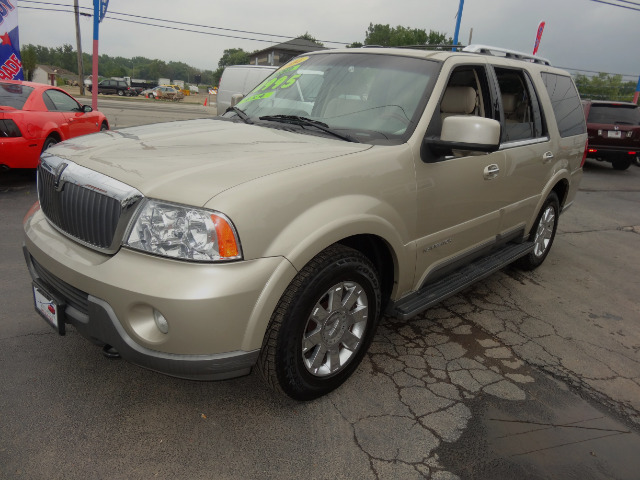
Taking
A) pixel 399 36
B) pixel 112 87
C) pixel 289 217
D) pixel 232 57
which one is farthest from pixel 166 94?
pixel 232 57

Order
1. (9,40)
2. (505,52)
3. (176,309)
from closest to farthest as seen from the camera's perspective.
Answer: (176,309) < (505,52) < (9,40)

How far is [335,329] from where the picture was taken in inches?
101

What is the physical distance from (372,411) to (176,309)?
4.09 feet

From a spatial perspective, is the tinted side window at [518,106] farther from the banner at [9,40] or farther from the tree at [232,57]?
the tree at [232,57]

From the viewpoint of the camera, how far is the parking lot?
2176 mm

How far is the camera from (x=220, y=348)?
6.66 ft

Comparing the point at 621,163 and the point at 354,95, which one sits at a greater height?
the point at 354,95

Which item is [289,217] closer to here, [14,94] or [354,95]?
[354,95]

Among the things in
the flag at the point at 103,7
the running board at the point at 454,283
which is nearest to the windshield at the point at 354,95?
the running board at the point at 454,283

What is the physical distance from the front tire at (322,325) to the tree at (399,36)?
75406 millimetres

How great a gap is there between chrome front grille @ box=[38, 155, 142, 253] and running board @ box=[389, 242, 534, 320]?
5.29ft

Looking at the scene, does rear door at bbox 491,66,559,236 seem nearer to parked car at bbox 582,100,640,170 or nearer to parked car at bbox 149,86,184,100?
parked car at bbox 582,100,640,170

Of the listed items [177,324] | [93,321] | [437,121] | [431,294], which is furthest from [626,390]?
[93,321]

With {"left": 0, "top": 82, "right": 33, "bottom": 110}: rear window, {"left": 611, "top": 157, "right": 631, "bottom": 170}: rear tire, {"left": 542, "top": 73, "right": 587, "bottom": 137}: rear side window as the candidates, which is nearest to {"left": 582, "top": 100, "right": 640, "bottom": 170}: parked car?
{"left": 611, "top": 157, "right": 631, "bottom": 170}: rear tire
